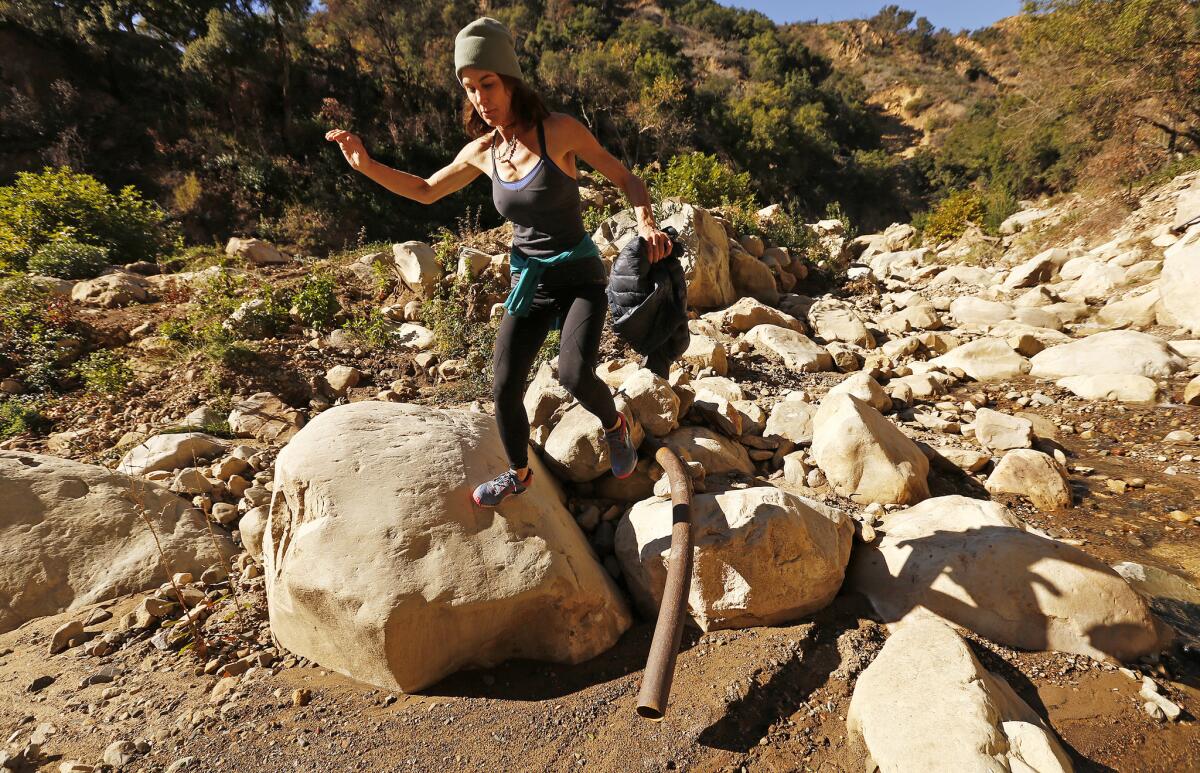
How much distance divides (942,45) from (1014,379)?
49.2 meters

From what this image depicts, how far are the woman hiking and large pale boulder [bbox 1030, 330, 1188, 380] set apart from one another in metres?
5.27

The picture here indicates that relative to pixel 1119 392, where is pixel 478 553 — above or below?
above

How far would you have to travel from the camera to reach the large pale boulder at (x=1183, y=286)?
218 inches

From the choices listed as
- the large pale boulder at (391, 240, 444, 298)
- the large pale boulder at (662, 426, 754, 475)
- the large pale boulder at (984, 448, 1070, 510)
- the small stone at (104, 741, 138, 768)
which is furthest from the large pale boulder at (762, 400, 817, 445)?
the large pale boulder at (391, 240, 444, 298)

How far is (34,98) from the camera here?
12.8 m

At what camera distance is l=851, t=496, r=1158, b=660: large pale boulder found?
2172mm

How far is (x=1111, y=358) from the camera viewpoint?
5004mm

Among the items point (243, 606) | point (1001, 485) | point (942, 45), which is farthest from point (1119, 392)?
point (942, 45)

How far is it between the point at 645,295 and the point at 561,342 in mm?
414

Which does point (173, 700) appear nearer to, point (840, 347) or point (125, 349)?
point (125, 349)

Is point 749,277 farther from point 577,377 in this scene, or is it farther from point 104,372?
point 104,372

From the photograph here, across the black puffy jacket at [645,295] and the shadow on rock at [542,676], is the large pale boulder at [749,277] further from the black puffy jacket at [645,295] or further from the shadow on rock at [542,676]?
the shadow on rock at [542,676]

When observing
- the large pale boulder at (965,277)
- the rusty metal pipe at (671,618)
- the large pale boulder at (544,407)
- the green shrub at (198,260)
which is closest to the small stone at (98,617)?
the large pale boulder at (544,407)

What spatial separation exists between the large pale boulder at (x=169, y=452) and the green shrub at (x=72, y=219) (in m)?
4.73
